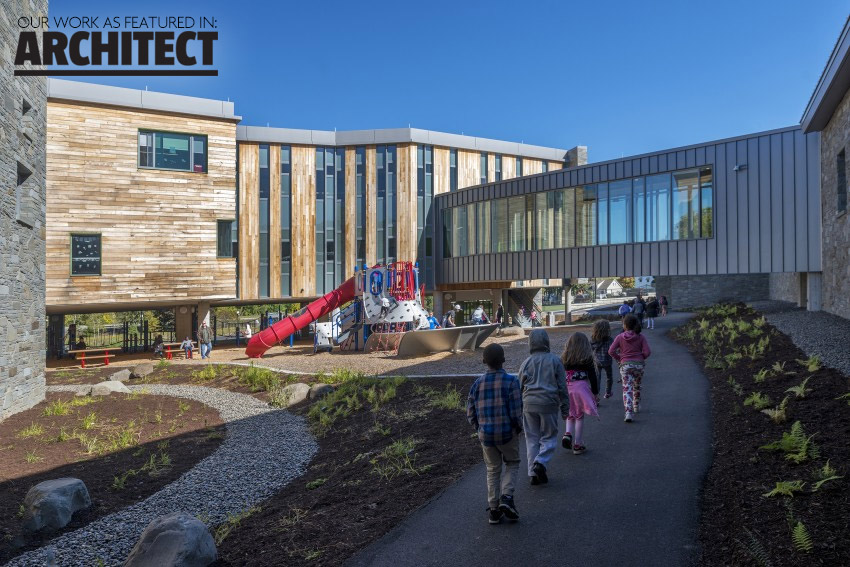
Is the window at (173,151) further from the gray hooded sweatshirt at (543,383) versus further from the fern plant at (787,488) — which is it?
the fern plant at (787,488)

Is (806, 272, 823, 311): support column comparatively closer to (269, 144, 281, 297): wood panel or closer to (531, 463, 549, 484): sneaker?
(531, 463, 549, 484): sneaker

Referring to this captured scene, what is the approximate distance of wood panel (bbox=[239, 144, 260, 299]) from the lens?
97.8ft

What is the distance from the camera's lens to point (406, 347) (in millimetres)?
19828

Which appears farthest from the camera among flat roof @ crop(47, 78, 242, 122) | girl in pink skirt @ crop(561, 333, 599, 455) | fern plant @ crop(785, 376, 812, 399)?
flat roof @ crop(47, 78, 242, 122)

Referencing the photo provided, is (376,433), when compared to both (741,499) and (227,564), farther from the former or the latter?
(741,499)

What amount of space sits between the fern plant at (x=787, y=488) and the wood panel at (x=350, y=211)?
28607 millimetres

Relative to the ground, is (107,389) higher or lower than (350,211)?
lower

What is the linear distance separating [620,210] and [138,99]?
69.9ft

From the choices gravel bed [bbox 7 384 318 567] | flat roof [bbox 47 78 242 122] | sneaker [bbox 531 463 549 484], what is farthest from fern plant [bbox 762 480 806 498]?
flat roof [bbox 47 78 242 122]

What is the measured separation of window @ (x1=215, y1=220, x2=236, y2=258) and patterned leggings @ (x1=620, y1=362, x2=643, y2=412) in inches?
854

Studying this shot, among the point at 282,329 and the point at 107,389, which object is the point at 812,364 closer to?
the point at 107,389

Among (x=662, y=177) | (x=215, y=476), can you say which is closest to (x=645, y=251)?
(x=662, y=177)

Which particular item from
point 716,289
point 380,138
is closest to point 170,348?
point 380,138

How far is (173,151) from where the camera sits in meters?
25.3
